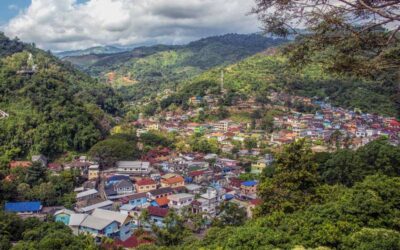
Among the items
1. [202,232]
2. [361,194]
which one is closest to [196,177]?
[202,232]

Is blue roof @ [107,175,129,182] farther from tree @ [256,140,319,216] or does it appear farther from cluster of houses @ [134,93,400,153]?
tree @ [256,140,319,216]

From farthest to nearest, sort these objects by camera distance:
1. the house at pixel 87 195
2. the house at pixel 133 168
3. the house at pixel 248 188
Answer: the house at pixel 133 168 → the house at pixel 248 188 → the house at pixel 87 195

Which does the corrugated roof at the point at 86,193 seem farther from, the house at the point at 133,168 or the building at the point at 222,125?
the building at the point at 222,125

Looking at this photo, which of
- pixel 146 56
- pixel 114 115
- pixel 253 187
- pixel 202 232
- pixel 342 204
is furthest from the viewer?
pixel 146 56

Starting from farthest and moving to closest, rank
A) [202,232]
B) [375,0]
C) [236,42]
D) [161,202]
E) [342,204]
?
1. [236,42]
2. [161,202]
3. [202,232]
4. [342,204]
5. [375,0]

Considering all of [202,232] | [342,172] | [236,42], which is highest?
[236,42]

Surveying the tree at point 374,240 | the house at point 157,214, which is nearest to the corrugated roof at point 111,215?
the house at point 157,214

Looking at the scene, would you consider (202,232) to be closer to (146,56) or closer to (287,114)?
(287,114)
